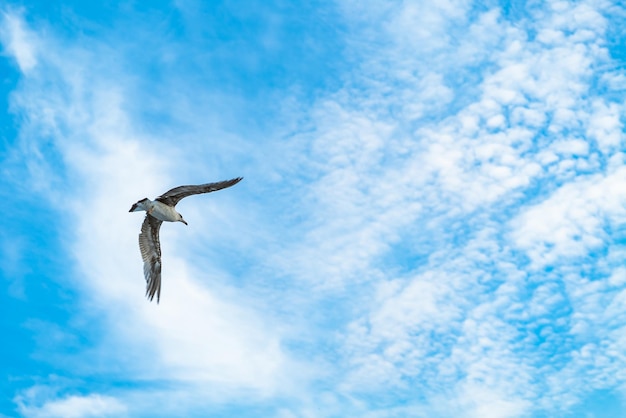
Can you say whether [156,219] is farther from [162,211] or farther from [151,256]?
[151,256]

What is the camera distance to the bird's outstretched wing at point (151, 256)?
3516 centimetres

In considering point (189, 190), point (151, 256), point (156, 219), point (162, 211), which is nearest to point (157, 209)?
point (162, 211)

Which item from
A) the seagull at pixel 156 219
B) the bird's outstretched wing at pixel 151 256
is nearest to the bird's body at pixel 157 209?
the seagull at pixel 156 219

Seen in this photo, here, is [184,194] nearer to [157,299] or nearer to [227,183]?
[227,183]

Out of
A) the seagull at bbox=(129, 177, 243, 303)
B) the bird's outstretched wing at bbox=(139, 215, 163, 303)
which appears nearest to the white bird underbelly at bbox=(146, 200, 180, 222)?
the seagull at bbox=(129, 177, 243, 303)

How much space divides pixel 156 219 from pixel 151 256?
290 cm

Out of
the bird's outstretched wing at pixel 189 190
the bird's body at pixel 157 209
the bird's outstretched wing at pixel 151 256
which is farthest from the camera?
the bird's outstretched wing at pixel 151 256

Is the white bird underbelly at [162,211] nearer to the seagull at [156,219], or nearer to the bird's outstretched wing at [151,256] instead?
the seagull at [156,219]

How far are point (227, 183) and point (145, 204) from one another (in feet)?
16.4

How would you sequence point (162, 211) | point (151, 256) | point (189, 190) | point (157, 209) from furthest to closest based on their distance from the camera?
1. point (151, 256)
2. point (162, 211)
3. point (157, 209)
4. point (189, 190)

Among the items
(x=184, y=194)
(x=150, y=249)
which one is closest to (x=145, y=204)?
(x=184, y=194)

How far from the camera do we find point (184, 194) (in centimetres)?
3167

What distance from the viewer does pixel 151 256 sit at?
118ft

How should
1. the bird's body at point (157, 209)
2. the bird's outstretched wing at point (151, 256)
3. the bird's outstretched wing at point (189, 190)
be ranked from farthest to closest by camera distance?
the bird's outstretched wing at point (151, 256)
the bird's body at point (157, 209)
the bird's outstretched wing at point (189, 190)
